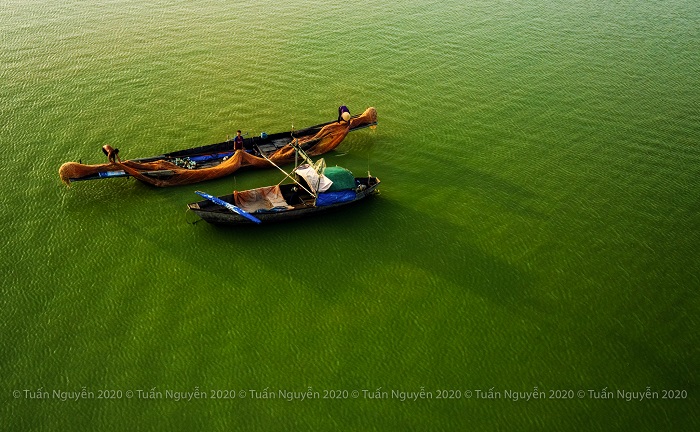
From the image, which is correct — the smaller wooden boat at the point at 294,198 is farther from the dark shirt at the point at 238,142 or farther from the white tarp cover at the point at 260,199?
the dark shirt at the point at 238,142

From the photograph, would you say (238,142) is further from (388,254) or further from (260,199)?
(388,254)

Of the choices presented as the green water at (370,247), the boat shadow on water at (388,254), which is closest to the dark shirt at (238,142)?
the green water at (370,247)

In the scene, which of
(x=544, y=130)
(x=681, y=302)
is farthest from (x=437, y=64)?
(x=681, y=302)

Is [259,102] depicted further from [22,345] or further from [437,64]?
[22,345]

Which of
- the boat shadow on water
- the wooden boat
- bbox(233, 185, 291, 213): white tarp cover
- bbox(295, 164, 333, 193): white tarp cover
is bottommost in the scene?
the boat shadow on water

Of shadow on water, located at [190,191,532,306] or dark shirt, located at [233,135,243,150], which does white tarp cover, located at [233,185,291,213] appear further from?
dark shirt, located at [233,135,243,150]

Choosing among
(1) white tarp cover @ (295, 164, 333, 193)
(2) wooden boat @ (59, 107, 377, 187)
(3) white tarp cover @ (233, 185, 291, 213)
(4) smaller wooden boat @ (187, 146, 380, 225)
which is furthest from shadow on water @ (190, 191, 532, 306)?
(2) wooden boat @ (59, 107, 377, 187)
